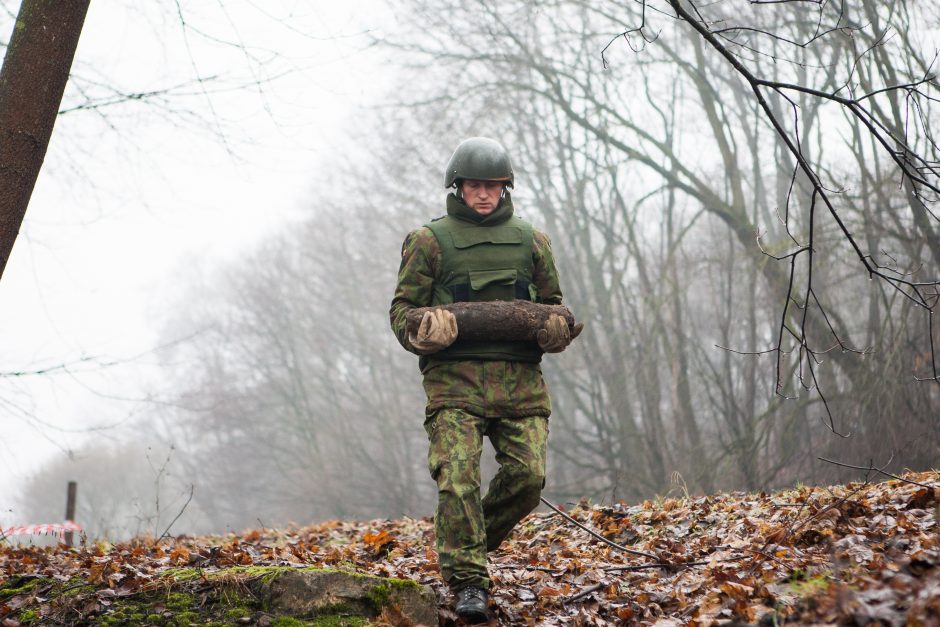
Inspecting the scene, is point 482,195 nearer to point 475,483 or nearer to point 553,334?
point 553,334

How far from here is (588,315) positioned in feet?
73.5

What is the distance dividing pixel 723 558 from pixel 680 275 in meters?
15.1

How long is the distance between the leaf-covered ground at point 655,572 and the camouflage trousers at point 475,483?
0.32 m

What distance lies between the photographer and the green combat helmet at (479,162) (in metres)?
5.03

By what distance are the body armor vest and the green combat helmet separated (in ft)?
0.84

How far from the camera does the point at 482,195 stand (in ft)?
16.7

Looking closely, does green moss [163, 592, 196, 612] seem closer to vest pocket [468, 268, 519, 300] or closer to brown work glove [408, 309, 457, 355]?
brown work glove [408, 309, 457, 355]

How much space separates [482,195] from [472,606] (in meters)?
2.18

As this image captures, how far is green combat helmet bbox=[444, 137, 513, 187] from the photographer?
5.03 m

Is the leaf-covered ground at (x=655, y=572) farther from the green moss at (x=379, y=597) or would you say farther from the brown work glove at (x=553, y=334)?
the brown work glove at (x=553, y=334)

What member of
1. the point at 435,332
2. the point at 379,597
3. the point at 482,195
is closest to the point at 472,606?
the point at 379,597

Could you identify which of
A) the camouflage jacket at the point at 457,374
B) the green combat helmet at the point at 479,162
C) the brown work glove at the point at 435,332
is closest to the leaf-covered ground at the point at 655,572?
the camouflage jacket at the point at 457,374

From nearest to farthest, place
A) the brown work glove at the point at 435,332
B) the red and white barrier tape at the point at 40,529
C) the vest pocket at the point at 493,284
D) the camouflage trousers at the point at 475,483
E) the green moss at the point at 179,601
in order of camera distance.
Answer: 1. the green moss at the point at 179,601
2. the camouflage trousers at the point at 475,483
3. the brown work glove at the point at 435,332
4. the vest pocket at the point at 493,284
5. the red and white barrier tape at the point at 40,529

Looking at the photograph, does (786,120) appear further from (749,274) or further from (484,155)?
(484,155)
